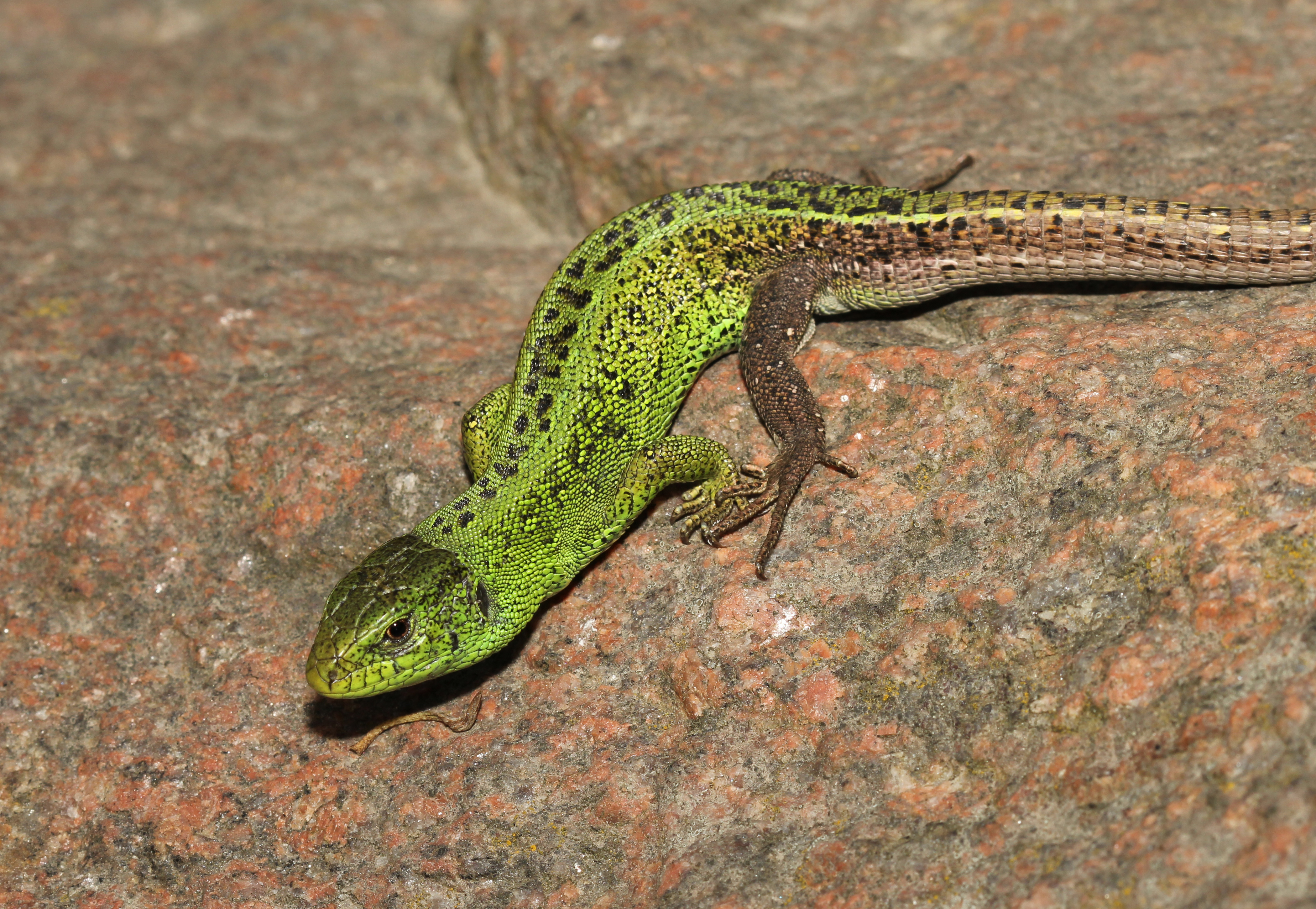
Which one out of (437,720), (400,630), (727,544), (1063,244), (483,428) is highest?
(1063,244)

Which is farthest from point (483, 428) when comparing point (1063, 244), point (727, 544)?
point (1063, 244)

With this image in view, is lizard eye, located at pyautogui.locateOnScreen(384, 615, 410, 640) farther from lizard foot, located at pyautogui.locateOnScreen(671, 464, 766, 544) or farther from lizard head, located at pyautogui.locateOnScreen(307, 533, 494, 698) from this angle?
lizard foot, located at pyautogui.locateOnScreen(671, 464, 766, 544)

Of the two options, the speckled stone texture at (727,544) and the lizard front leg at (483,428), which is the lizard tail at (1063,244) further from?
the lizard front leg at (483,428)

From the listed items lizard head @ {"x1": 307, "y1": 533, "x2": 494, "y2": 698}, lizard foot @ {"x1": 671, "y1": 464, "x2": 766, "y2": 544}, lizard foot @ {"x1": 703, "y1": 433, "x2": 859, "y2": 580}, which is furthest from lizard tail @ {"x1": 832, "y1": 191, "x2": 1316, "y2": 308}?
lizard head @ {"x1": 307, "y1": 533, "x2": 494, "y2": 698}

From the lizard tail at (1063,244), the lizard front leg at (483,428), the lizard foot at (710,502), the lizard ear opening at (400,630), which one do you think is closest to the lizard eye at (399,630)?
the lizard ear opening at (400,630)

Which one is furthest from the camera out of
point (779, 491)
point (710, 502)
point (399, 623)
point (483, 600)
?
point (710, 502)

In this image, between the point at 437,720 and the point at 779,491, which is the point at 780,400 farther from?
the point at 437,720
